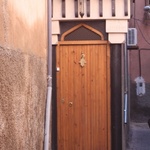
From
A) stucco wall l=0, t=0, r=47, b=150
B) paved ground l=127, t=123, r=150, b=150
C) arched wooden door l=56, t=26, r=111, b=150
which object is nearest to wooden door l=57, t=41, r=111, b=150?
arched wooden door l=56, t=26, r=111, b=150

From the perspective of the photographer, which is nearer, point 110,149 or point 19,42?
point 19,42

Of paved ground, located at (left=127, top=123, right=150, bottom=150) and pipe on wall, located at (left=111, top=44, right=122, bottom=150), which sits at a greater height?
pipe on wall, located at (left=111, top=44, right=122, bottom=150)

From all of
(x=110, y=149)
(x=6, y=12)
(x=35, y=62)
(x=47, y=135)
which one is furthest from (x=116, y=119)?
(x=6, y=12)

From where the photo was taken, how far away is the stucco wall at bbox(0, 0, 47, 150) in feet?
11.6

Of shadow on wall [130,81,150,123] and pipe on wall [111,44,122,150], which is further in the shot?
shadow on wall [130,81,150,123]

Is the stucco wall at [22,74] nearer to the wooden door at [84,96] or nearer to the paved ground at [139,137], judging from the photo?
the wooden door at [84,96]

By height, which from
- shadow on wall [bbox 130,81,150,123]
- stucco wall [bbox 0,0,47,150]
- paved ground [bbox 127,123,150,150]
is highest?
stucco wall [bbox 0,0,47,150]

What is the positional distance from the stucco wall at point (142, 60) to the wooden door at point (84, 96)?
815cm

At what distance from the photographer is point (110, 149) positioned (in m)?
8.62

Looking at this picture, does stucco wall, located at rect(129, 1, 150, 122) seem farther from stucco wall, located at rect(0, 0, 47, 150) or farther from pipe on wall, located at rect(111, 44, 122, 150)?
stucco wall, located at rect(0, 0, 47, 150)

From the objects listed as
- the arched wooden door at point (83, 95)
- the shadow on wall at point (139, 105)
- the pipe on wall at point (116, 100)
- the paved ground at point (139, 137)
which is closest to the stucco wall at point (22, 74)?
the arched wooden door at point (83, 95)

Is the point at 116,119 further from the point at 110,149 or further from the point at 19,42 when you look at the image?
the point at 19,42

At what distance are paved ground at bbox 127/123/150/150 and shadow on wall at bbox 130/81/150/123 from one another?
2.50 feet

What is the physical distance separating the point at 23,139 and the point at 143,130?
10329 millimetres
